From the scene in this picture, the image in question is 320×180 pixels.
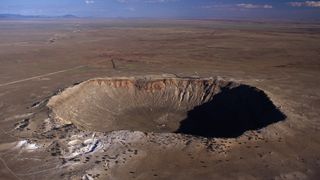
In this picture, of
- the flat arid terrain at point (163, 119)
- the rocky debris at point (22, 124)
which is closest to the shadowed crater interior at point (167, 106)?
the flat arid terrain at point (163, 119)

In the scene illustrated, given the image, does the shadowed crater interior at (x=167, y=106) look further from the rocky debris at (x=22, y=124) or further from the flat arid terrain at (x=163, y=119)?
the rocky debris at (x=22, y=124)

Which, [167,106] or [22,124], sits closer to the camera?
[22,124]

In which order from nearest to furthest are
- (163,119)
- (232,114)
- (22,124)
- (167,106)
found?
(22,124) → (232,114) → (163,119) → (167,106)

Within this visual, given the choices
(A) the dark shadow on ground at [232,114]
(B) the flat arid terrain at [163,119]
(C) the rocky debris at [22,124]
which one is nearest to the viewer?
(B) the flat arid terrain at [163,119]

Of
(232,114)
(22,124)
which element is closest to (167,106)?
(232,114)

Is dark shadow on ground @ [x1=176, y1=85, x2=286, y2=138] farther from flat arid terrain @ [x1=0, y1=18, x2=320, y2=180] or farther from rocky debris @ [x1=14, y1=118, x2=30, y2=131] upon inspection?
rocky debris @ [x1=14, y1=118, x2=30, y2=131]

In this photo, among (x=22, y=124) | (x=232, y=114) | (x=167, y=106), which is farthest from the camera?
(x=167, y=106)

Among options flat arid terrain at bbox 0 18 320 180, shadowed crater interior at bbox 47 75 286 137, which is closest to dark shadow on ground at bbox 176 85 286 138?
shadowed crater interior at bbox 47 75 286 137

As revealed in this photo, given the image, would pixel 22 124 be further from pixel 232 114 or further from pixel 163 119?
pixel 232 114
